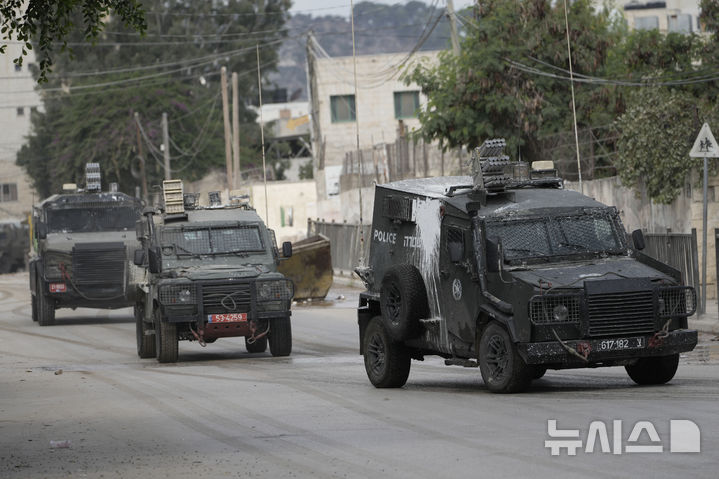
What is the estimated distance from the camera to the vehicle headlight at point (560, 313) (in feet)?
44.6

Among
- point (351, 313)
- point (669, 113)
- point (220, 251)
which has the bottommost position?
Result: point (351, 313)

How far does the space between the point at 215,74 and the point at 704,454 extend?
282ft

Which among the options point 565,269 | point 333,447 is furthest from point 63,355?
point 333,447

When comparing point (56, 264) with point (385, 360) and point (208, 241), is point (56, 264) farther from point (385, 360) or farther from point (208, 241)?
point (385, 360)

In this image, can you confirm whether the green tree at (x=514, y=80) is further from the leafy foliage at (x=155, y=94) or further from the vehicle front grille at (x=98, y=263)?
the leafy foliage at (x=155, y=94)

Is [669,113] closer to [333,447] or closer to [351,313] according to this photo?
[351,313]

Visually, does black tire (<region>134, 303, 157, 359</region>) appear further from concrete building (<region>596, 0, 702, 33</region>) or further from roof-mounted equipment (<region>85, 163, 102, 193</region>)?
concrete building (<region>596, 0, 702, 33</region>)

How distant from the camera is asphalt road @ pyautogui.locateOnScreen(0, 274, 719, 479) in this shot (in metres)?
10.0

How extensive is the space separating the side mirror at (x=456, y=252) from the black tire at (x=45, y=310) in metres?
17.9

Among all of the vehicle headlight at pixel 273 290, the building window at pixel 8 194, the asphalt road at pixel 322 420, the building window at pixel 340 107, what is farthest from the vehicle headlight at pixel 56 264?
the building window at pixel 8 194

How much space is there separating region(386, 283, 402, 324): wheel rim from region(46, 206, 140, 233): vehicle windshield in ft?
55.4

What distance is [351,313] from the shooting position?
102ft

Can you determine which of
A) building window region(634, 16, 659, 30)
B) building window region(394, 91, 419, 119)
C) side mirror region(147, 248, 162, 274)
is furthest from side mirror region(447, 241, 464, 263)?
building window region(634, 16, 659, 30)

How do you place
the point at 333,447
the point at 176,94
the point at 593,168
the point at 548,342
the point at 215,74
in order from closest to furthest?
the point at 333,447
the point at 548,342
the point at 593,168
the point at 176,94
the point at 215,74
